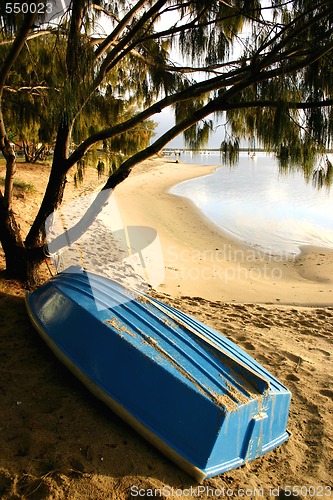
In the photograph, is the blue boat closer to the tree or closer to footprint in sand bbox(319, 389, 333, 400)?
footprint in sand bbox(319, 389, 333, 400)

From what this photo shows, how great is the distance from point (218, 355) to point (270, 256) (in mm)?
6064

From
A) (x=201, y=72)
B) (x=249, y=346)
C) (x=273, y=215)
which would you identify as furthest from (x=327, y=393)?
(x=273, y=215)

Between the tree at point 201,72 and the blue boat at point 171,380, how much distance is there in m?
1.30

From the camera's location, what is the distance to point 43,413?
236 centimetres

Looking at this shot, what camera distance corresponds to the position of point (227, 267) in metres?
7.06

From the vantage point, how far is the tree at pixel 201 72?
2.69m

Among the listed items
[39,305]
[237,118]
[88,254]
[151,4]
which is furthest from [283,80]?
[88,254]

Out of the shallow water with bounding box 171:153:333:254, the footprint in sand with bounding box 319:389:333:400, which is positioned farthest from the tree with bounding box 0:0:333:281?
the shallow water with bounding box 171:153:333:254

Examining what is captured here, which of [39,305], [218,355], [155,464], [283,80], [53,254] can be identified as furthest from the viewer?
[53,254]

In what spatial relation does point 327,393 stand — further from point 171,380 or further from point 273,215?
point 273,215

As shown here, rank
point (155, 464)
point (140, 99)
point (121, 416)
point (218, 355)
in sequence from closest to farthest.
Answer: point (155, 464) < point (121, 416) < point (218, 355) < point (140, 99)

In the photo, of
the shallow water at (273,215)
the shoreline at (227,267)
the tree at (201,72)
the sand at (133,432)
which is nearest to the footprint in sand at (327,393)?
the sand at (133,432)

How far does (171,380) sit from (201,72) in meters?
2.80

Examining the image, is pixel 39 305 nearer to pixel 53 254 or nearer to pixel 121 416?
pixel 53 254
